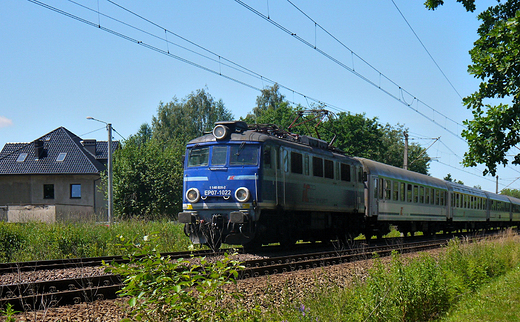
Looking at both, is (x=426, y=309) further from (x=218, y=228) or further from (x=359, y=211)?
(x=359, y=211)

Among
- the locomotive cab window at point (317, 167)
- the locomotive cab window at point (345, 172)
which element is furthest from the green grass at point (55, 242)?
the locomotive cab window at point (345, 172)

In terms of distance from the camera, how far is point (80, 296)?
7738 mm

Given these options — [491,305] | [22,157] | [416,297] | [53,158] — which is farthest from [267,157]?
[22,157]

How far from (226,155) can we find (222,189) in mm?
952

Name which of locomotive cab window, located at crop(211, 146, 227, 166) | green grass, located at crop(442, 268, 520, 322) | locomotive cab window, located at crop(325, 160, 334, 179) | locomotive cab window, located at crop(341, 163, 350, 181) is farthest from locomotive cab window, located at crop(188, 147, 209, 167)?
green grass, located at crop(442, 268, 520, 322)

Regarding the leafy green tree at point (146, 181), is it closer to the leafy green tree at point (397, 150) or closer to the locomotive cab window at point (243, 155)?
the locomotive cab window at point (243, 155)

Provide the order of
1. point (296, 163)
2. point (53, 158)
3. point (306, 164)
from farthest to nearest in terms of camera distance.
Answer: point (53, 158) < point (306, 164) < point (296, 163)

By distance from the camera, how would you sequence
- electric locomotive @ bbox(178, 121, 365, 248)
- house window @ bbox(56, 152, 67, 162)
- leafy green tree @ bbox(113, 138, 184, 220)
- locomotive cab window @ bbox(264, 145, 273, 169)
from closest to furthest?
1. electric locomotive @ bbox(178, 121, 365, 248)
2. locomotive cab window @ bbox(264, 145, 273, 169)
3. leafy green tree @ bbox(113, 138, 184, 220)
4. house window @ bbox(56, 152, 67, 162)

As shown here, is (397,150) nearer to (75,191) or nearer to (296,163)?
(75,191)

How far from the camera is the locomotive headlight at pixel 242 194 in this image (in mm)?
13586

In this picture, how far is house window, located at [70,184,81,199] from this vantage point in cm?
4509

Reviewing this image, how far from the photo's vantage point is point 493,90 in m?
16.4

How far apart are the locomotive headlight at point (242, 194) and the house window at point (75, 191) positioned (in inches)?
1369

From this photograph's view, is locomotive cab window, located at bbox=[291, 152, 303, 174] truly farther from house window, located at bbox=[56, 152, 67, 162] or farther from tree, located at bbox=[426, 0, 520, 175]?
house window, located at bbox=[56, 152, 67, 162]
